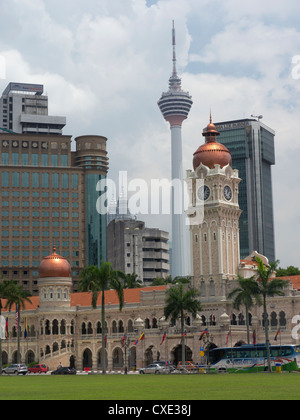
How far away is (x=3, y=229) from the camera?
192 meters

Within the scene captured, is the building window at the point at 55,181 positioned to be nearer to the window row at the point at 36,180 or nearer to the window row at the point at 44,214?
the window row at the point at 36,180

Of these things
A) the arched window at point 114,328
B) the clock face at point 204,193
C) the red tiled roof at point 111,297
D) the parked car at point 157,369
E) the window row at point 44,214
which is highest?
the window row at point 44,214

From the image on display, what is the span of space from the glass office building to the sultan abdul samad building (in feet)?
218

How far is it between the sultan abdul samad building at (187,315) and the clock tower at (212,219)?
0.14m

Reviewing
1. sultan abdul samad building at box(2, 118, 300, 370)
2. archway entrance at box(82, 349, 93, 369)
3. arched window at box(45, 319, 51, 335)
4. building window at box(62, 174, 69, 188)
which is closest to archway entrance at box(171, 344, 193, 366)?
sultan abdul samad building at box(2, 118, 300, 370)

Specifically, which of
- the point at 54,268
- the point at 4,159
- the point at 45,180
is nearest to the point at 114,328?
the point at 54,268

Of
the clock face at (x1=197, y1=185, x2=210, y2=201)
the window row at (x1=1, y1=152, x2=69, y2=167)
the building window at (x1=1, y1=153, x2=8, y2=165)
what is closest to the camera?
the clock face at (x1=197, y1=185, x2=210, y2=201)

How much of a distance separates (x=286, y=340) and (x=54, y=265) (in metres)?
39.7

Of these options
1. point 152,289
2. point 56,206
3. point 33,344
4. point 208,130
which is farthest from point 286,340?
point 56,206

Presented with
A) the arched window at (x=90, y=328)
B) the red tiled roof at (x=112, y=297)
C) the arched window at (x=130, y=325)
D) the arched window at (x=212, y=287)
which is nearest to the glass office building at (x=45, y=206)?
the red tiled roof at (x=112, y=297)

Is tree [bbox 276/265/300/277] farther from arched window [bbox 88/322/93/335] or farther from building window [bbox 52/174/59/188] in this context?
building window [bbox 52/174/59/188]

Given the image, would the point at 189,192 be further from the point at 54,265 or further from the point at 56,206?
the point at 56,206

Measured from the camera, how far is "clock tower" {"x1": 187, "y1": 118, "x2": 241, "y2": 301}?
10856 centimetres

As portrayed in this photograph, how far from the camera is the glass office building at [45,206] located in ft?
630
